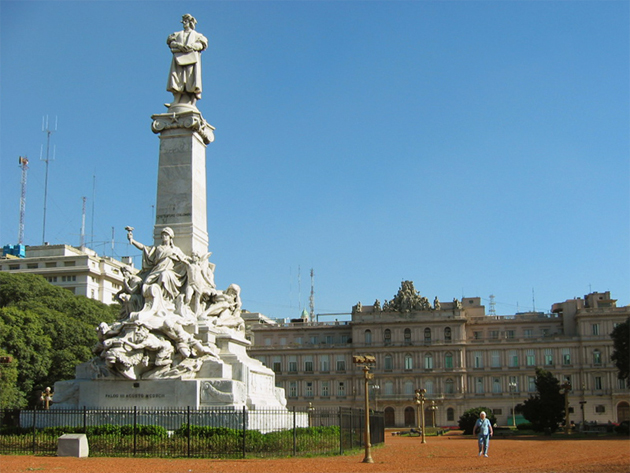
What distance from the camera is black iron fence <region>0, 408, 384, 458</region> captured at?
76.0 ft

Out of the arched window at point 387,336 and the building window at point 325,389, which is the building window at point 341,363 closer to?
the building window at point 325,389

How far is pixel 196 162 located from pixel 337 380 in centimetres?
7614

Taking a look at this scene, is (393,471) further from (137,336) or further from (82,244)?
(82,244)

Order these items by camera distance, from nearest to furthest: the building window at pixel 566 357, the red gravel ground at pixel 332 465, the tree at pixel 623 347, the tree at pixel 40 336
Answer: the red gravel ground at pixel 332 465 → the tree at pixel 40 336 → the tree at pixel 623 347 → the building window at pixel 566 357

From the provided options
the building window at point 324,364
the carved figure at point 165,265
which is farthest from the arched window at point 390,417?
the carved figure at point 165,265

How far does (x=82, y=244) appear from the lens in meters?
102

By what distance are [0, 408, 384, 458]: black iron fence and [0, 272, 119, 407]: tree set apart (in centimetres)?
2337

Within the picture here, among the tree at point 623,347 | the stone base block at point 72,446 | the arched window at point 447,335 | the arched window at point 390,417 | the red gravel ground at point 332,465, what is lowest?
the arched window at point 390,417

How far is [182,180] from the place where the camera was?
98.1ft

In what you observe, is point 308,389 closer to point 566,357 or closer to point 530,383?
point 530,383

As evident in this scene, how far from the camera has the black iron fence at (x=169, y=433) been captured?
23156mm

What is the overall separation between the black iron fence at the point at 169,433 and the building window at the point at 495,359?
77629mm

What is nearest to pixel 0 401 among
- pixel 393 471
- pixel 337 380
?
pixel 393 471

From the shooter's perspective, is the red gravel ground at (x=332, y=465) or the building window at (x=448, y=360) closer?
the red gravel ground at (x=332, y=465)
